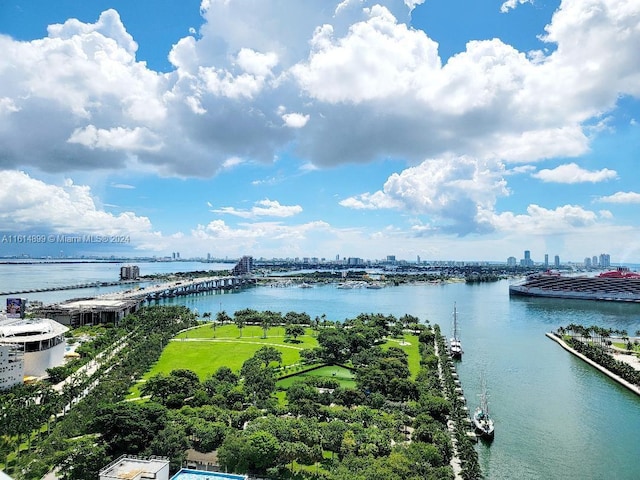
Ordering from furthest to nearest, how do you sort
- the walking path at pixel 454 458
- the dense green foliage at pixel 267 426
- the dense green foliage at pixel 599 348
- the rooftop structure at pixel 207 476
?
the dense green foliage at pixel 599 348, the walking path at pixel 454 458, the dense green foliage at pixel 267 426, the rooftop structure at pixel 207 476

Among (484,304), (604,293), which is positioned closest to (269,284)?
(484,304)

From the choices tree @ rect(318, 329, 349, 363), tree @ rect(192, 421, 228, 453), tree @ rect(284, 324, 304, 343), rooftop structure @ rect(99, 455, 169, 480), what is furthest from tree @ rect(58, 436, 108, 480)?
tree @ rect(284, 324, 304, 343)

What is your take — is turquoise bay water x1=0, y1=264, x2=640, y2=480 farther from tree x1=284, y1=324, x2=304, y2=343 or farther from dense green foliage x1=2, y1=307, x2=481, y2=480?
tree x1=284, y1=324, x2=304, y2=343

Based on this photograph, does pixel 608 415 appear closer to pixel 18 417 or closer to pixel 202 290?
pixel 18 417

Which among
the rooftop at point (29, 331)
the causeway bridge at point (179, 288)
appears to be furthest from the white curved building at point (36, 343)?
the causeway bridge at point (179, 288)

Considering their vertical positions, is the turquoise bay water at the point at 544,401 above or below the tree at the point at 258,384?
below

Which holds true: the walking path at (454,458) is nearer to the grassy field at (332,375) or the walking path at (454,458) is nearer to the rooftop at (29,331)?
the grassy field at (332,375)
